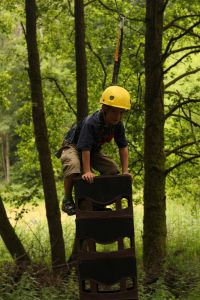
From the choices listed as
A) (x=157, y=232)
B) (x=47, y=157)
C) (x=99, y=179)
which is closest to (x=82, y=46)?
(x=47, y=157)

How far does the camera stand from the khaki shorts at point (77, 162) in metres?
5.64

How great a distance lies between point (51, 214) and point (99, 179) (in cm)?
619

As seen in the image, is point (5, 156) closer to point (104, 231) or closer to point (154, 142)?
point (154, 142)

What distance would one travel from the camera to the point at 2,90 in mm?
14195

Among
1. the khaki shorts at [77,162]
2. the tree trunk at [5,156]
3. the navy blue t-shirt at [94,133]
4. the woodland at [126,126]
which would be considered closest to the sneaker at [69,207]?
the khaki shorts at [77,162]

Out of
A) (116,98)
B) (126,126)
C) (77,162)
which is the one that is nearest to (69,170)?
(77,162)

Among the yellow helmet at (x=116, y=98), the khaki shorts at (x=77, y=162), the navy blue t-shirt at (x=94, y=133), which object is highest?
the yellow helmet at (x=116, y=98)

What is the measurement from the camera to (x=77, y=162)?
5.66 m

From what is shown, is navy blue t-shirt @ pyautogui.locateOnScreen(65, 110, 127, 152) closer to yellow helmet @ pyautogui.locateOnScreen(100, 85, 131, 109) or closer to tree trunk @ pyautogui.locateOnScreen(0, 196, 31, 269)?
yellow helmet @ pyautogui.locateOnScreen(100, 85, 131, 109)

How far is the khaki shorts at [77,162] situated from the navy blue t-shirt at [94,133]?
0.40 ft

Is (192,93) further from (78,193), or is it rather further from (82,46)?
(78,193)

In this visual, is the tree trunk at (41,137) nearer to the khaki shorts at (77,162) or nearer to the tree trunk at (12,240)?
the tree trunk at (12,240)

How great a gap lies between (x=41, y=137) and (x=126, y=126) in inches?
116

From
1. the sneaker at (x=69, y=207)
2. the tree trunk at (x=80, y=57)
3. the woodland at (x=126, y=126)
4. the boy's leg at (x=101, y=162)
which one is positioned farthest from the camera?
the tree trunk at (x=80, y=57)
